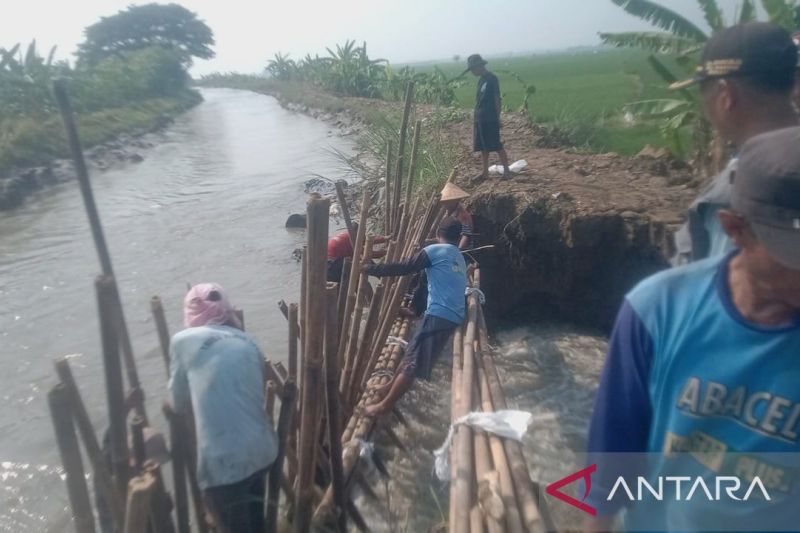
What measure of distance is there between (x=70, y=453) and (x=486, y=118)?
6.08 m

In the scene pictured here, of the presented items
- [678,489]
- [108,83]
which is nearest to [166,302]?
[678,489]

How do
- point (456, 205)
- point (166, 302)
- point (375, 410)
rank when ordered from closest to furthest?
1. point (375, 410)
2. point (456, 205)
3. point (166, 302)

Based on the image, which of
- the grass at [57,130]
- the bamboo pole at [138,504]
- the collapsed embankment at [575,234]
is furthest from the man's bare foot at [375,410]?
the grass at [57,130]

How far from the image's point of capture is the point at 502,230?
6.29 meters

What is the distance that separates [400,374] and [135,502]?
2.26 m

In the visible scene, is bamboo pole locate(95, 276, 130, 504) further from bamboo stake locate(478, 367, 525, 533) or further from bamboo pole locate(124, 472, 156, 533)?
bamboo stake locate(478, 367, 525, 533)

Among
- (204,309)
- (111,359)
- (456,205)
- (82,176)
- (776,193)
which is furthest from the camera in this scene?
(456,205)

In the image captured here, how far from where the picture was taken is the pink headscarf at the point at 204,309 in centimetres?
275

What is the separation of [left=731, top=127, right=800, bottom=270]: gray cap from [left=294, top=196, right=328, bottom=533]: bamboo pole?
1.43 meters

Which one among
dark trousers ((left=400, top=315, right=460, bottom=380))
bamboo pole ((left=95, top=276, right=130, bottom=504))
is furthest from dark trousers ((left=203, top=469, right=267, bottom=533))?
dark trousers ((left=400, top=315, right=460, bottom=380))

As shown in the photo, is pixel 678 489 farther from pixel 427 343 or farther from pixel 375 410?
pixel 427 343

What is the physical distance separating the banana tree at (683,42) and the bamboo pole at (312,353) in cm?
503

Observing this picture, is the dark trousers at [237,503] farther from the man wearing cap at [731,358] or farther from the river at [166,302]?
the man wearing cap at [731,358]

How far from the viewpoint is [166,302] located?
26.9 ft
